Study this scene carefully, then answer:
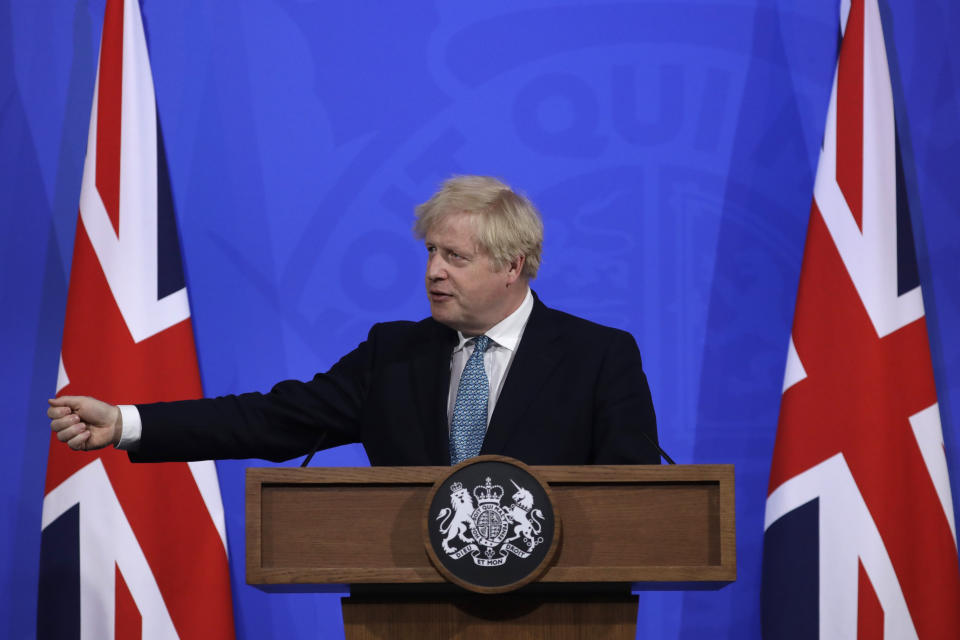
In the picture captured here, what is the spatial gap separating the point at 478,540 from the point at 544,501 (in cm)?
10

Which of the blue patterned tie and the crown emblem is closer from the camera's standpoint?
the crown emblem

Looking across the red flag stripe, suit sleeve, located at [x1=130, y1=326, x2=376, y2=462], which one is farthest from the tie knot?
the red flag stripe

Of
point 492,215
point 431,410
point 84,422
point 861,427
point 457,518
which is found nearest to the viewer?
point 457,518

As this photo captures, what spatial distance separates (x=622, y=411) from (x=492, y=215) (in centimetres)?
43

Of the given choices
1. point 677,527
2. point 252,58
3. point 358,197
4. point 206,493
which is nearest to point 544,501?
point 677,527

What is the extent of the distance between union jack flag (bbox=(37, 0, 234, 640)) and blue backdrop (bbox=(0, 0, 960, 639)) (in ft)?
0.68

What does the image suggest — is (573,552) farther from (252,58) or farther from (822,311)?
(252,58)

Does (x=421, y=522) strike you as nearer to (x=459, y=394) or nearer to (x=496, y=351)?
(x=459, y=394)

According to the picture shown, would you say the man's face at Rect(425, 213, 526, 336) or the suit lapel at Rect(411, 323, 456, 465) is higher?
the man's face at Rect(425, 213, 526, 336)

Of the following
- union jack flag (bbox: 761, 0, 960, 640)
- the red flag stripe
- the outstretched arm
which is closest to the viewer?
the outstretched arm

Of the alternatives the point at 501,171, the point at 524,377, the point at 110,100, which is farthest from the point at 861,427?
the point at 110,100

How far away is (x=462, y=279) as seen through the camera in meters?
1.88

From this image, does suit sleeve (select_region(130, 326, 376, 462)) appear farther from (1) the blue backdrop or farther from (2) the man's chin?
(1) the blue backdrop

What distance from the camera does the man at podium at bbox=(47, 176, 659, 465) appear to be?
1759 millimetres
